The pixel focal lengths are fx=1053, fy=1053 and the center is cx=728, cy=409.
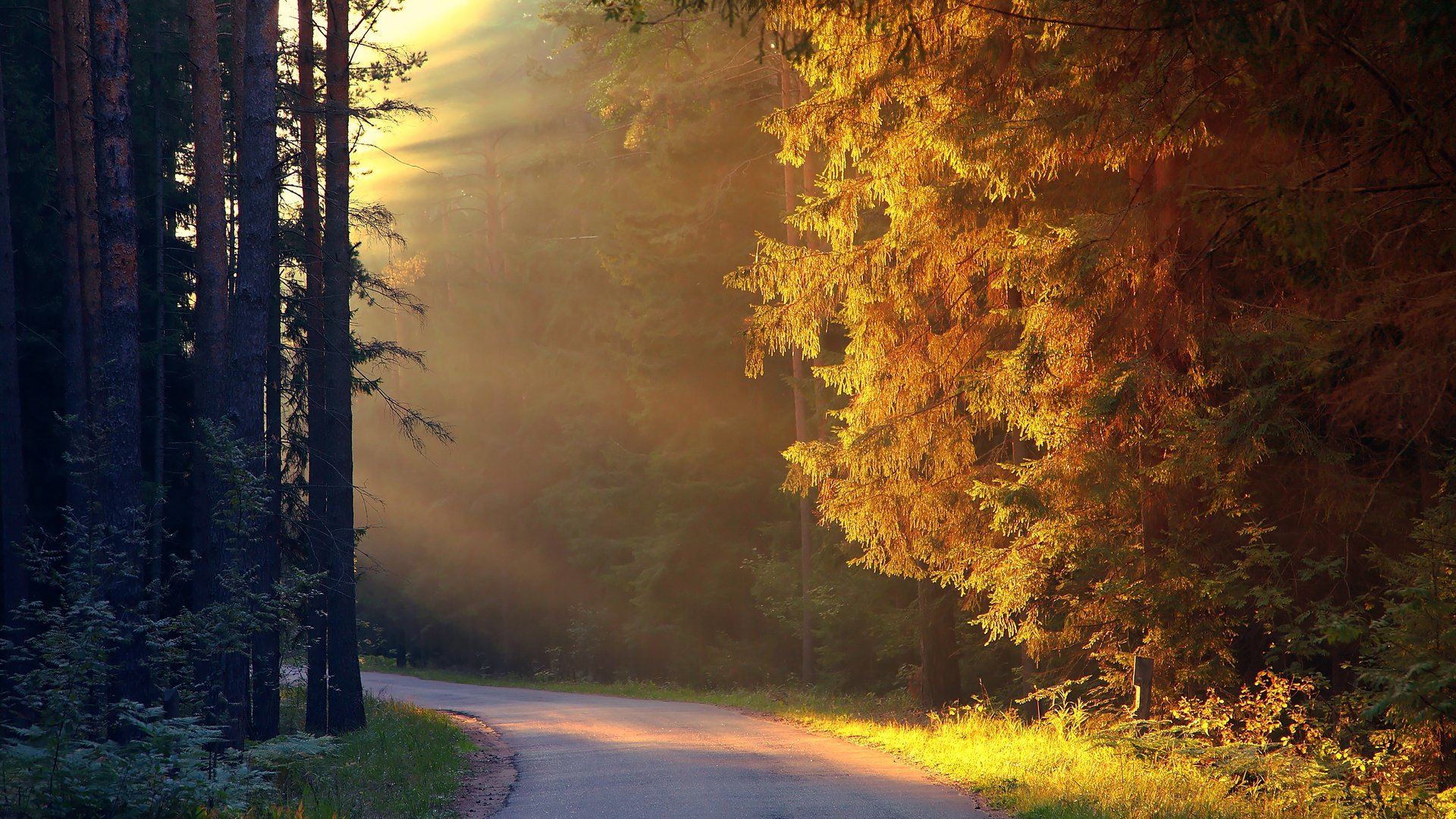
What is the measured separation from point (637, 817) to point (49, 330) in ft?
51.9

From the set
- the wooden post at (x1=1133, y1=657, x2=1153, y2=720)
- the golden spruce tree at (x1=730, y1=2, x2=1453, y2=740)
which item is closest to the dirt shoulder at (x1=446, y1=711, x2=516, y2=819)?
the golden spruce tree at (x1=730, y1=2, x2=1453, y2=740)

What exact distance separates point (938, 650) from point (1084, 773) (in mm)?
9928

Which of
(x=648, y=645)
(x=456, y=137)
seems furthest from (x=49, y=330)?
(x=456, y=137)

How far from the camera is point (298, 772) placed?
38.8 ft

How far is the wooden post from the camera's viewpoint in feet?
35.5

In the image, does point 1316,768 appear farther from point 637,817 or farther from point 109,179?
point 109,179

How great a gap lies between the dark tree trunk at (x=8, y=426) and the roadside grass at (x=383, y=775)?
5213mm

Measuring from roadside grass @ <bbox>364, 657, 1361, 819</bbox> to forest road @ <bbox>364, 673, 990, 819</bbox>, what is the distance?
47cm

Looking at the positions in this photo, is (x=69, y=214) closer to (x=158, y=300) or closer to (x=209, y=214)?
(x=158, y=300)

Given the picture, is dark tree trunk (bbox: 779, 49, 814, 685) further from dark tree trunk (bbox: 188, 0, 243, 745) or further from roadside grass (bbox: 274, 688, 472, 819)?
dark tree trunk (bbox: 188, 0, 243, 745)

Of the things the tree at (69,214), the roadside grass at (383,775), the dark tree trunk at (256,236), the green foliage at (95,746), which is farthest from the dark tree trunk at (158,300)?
the green foliage at (95,746)

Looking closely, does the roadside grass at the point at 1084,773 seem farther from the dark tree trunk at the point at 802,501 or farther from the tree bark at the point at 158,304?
the tree bark at the point at 158,304

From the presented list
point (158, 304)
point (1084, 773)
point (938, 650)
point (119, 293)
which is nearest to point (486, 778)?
point (1084, 773)

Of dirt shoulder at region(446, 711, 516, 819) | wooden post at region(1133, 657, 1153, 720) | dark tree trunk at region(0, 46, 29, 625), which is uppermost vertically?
dark tree trunk at region(0, 46, 29, 625)
